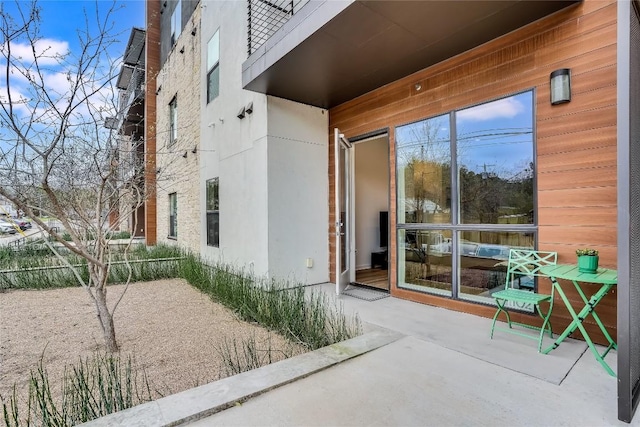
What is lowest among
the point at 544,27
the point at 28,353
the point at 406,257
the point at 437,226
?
the point at 28,353

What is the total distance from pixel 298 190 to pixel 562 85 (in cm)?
365

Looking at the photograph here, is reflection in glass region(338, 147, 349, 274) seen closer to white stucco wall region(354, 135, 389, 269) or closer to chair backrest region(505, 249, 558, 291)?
white stucco wall region(354, 135, 389, 269)

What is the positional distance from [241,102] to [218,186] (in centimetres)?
194

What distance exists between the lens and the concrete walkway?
5.98 ft

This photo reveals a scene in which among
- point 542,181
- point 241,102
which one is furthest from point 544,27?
point 241,102

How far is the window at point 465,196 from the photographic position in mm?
3475

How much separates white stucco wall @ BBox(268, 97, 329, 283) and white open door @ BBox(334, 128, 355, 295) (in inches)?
20.4

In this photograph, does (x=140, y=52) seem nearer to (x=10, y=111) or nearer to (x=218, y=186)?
(x=218, y=186)

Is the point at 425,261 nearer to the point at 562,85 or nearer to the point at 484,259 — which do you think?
the point at 484,259

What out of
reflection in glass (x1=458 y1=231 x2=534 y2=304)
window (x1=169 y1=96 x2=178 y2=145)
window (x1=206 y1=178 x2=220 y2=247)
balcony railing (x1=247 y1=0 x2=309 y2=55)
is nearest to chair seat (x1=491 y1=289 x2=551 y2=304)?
reflection in glass (x1=458 y1=231 x2=534 y2=304)

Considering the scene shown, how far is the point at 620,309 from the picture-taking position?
70.4 inches

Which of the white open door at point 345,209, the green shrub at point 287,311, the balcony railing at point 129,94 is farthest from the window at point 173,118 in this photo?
the white open door at point 345,209

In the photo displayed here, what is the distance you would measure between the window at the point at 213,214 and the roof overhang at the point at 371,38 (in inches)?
120

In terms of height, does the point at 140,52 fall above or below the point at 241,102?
above
